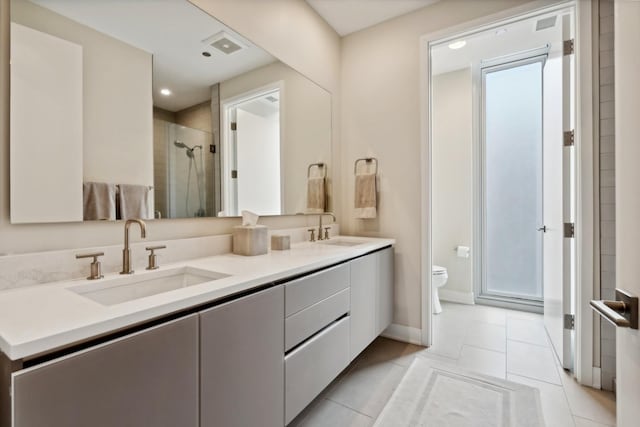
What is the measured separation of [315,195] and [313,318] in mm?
1234

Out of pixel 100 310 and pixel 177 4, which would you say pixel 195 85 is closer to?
pixel 177 4

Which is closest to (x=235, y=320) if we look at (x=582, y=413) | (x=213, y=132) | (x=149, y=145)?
(x=149, y=145)

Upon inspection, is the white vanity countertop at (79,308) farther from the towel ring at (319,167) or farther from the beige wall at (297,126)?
the towel ring at (319,167)

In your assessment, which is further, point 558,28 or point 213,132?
point 558,28

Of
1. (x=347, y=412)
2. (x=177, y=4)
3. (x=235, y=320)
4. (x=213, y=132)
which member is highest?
(x=177, y=4)

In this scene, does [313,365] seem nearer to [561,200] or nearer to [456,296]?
[561,200]

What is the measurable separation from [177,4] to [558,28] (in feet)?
8.16

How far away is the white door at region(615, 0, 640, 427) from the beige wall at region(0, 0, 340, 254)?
1.64m

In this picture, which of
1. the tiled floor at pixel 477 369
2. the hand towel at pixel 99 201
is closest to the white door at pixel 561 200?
the tiled floor at pixel 477 369

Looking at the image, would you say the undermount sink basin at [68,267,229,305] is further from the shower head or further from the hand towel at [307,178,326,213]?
the hand towel at [307,178,326,213]

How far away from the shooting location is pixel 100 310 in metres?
0.76

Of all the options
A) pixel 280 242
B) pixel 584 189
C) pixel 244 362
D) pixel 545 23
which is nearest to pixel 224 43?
pixel 280 242

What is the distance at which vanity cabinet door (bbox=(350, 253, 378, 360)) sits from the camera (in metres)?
1.84

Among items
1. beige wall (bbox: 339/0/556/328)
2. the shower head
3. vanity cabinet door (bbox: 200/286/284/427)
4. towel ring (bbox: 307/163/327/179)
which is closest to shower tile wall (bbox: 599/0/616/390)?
beige wall (bbox: 339/0/556/328)
